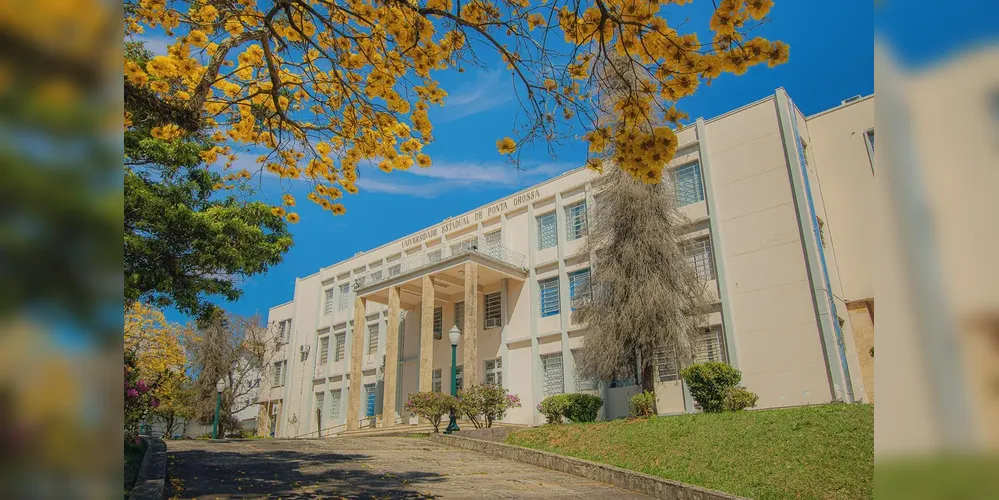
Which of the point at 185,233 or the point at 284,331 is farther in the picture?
the point at 284,331

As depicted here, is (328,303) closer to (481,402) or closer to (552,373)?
(552,373)

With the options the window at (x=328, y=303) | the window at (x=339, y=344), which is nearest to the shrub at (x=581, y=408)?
the window at (x=339, y=344)

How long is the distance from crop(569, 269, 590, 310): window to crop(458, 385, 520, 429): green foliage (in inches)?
150

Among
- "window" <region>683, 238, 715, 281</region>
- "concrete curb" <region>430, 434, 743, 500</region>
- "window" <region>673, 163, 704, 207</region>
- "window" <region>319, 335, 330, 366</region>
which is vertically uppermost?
"window" <region>673, 163, 704, 207</region>

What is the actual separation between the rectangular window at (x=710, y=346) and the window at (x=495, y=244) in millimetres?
7809

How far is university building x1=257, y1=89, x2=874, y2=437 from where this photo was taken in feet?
47.7

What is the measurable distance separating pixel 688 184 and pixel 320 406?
2005 centimetres

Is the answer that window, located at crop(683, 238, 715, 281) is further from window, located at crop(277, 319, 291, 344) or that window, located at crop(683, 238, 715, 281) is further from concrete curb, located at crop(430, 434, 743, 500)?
window, located at crop(277, 319, 291, 344)

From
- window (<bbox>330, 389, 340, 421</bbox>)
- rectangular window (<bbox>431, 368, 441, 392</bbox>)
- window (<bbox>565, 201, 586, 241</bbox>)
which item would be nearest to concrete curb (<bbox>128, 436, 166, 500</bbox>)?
rectangular window (<bbox>431, 368, 441, 392</bbox>)

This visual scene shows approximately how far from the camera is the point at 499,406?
16.0 metres

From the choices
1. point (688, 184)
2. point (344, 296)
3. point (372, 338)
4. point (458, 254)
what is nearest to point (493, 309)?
point (458, 254)

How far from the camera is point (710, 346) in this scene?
52.0ft

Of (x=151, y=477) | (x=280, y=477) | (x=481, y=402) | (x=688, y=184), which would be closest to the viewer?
(x=151, y=477)
